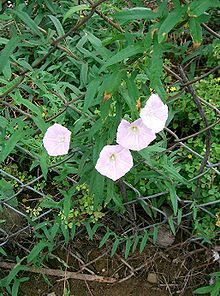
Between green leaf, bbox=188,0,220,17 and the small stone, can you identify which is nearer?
green leaf, bbox=188,0,220,17

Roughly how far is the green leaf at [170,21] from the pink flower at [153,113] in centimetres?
23

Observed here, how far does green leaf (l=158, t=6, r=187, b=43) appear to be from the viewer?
1.06m

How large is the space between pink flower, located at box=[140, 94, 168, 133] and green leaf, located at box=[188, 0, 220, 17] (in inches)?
11.5

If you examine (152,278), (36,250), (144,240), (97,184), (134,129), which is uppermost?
(134,129)

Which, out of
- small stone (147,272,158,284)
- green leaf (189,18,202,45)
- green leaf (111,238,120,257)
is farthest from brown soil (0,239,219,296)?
green leaf (189,18,202,45)

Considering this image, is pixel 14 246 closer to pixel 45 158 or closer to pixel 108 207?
pixel 108 207

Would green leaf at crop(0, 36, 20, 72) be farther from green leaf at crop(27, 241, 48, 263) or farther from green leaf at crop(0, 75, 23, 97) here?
green leaf at crop(27, 241, 48, 263)

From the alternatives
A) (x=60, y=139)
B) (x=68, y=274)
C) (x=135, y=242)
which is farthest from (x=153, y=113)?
(x=68, y=274)

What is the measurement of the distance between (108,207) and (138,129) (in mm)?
743

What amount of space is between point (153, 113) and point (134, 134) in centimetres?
8

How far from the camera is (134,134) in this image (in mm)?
1333

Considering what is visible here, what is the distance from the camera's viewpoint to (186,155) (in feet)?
6.70

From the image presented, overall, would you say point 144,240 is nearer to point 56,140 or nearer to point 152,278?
point 152,278

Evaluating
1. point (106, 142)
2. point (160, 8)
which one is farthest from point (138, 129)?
point (160, 8)
